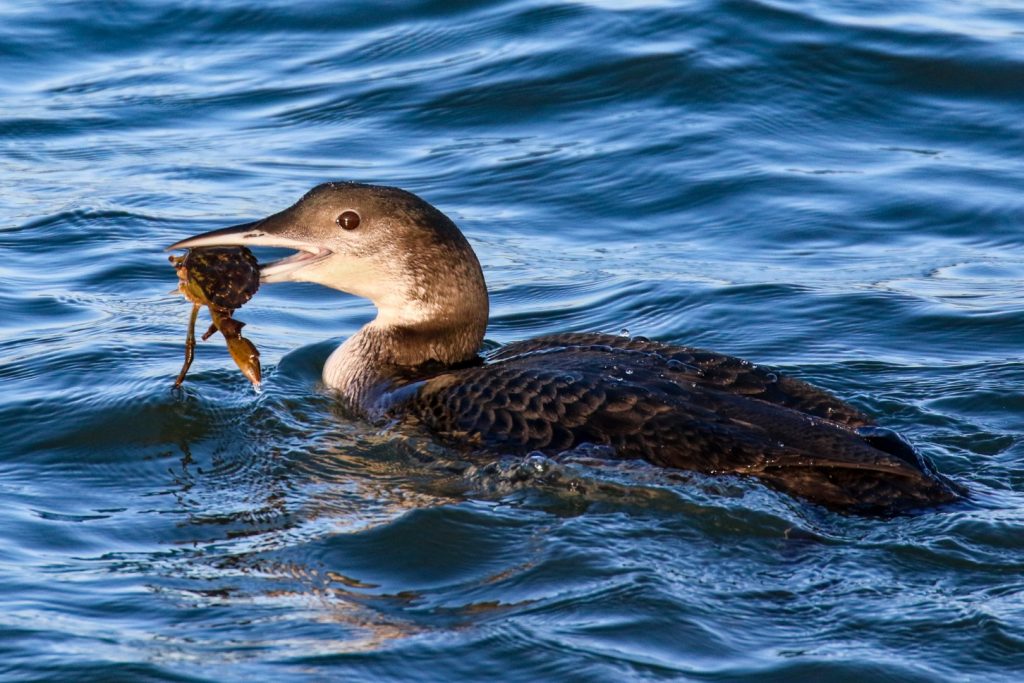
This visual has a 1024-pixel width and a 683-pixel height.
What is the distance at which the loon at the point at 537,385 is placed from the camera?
15.8 ft

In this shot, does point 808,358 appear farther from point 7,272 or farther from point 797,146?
point 7,272

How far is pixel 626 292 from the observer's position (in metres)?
7.44

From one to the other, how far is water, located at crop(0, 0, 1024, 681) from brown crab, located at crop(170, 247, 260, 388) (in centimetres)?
33

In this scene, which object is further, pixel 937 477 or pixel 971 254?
pixel 971 254

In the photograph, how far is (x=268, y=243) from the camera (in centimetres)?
579

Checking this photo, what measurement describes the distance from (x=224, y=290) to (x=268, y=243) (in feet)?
0.90

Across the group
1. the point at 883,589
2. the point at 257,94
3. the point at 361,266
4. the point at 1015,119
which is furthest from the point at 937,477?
the point at 257,94

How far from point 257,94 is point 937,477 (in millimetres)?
6629

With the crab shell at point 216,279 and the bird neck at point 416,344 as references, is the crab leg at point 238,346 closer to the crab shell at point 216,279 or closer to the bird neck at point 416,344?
the crab shell at point 216,279

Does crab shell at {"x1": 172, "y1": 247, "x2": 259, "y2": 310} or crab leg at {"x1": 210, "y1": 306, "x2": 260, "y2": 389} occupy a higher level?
crab shell at {"x1": 172, "y1": 247, "x2": 259, "y2": 310}

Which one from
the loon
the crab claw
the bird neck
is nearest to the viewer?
the loon

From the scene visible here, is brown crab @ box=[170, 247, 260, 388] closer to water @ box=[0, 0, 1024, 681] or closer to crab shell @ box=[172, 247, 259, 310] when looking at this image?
crab shell @ box=[172, 247, 259, 310]

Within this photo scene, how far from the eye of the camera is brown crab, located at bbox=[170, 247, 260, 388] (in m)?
5.59

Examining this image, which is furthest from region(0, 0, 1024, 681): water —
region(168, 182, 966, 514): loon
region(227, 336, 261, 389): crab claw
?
region(227, 336, 261, 389): crab claw
